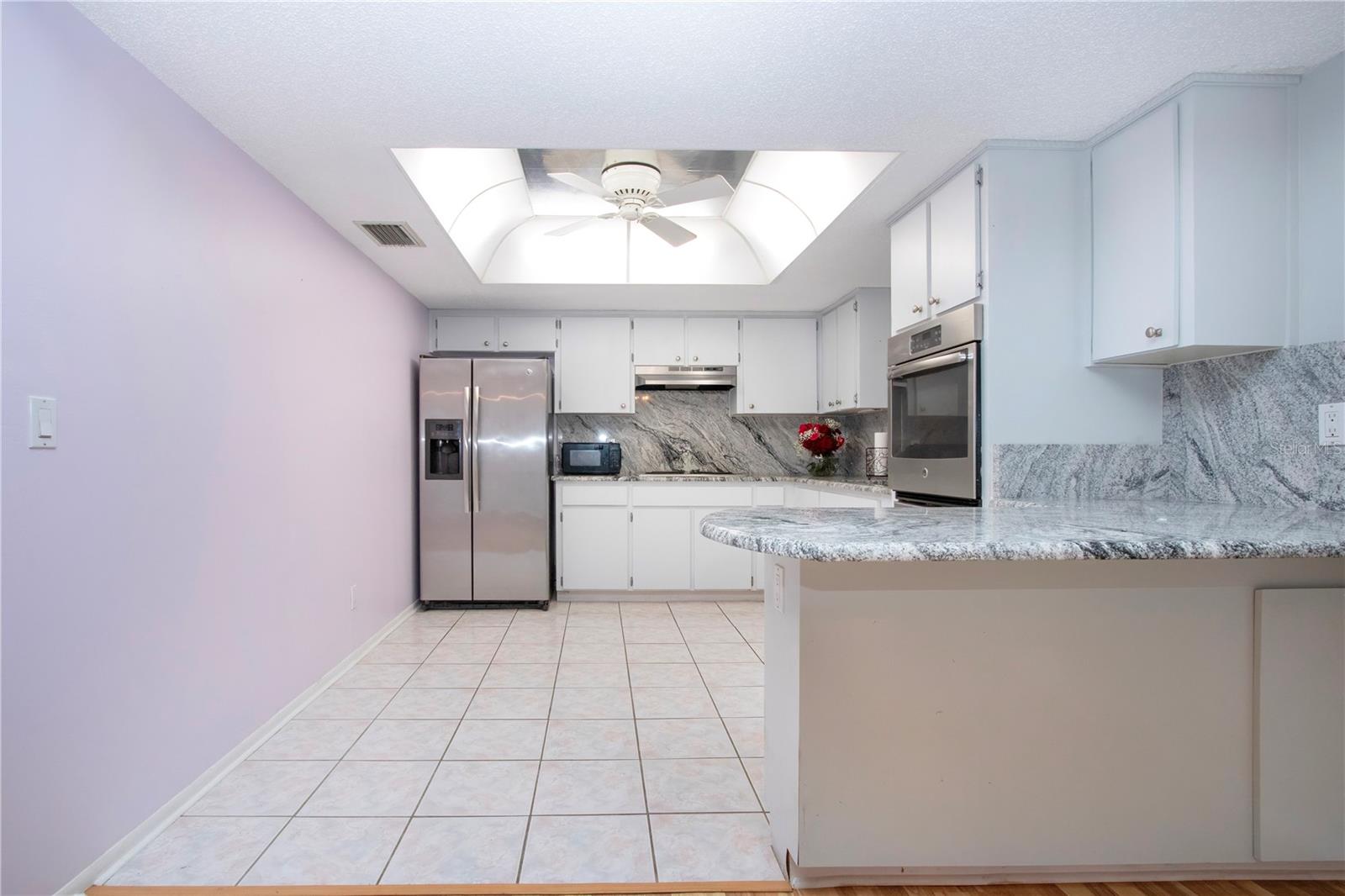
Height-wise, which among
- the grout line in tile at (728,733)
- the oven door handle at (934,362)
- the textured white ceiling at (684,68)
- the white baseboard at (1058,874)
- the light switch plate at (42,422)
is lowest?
the grout line in tile at (728,733)

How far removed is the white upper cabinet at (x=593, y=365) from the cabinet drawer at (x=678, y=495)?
71cm

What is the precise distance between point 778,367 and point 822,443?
2.25 ft

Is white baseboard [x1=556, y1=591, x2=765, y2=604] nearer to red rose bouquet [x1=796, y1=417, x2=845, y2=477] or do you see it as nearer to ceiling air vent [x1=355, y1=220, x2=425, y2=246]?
red rose bouquet [x1=796, y1=417, x2=845, y2=477]

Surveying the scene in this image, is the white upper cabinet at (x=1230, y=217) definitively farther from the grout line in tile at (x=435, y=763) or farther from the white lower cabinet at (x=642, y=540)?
the white lower cabinet at (x=642, y=540)

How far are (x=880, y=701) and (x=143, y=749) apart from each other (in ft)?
6.55

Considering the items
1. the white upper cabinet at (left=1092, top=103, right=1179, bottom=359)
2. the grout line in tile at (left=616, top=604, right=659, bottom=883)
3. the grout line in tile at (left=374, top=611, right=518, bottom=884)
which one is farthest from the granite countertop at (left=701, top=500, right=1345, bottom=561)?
the grout line in tile at (left=374, top=611, right=518, bottom=884)

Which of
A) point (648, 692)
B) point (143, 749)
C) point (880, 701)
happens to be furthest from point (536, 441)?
point (880, 701)

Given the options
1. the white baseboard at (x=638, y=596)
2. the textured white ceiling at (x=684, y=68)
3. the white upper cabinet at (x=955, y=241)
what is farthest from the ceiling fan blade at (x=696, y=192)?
the white baseboard at (x=638, y=596)

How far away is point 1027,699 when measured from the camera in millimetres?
1555

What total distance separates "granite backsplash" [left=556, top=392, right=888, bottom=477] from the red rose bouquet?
41cm

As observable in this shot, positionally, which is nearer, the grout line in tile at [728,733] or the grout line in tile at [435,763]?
the grout line in tile at [435,763]

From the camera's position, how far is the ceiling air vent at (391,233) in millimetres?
3055

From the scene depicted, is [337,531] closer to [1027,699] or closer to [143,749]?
[143,749]

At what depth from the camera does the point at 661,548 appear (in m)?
4.70
